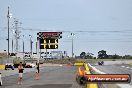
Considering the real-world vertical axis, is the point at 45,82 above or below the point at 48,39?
below

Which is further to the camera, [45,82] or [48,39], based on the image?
[48,39]

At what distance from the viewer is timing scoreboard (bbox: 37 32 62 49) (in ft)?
151

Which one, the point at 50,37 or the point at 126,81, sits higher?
the point at 50,37

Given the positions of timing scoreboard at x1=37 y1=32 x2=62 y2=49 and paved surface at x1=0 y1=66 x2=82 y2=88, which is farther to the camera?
timing scoreboard at x1=37 y1=32 x2=62 y2=49

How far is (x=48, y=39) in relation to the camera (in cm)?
4712

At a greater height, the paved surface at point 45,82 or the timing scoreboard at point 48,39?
the timing scoreboard at point 48,39

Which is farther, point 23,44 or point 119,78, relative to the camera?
point 23,44

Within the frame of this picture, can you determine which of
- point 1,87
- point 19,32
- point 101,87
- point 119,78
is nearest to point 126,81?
point 119,78

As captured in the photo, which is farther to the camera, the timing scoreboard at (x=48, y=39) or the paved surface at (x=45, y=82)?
the timing scoreboard at (x=48, y=39)

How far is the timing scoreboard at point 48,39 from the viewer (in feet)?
151

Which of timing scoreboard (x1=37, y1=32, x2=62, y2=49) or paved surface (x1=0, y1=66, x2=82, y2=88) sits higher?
timing scoreboard (x1=37, y1=32, x2=62, y2=49)

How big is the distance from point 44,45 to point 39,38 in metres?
1.07

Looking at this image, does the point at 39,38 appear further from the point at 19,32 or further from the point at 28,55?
the point at 28,55

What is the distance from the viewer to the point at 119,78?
10477mm
